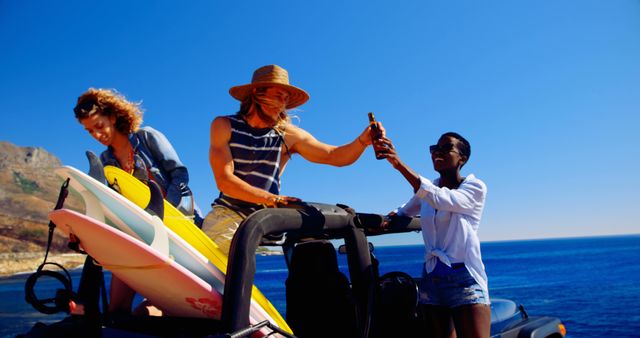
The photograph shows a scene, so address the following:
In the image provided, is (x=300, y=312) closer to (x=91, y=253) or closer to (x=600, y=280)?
(x=91, y=253)

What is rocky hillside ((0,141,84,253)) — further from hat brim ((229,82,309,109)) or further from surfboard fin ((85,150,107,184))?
surfboard fin ((85,150,107,184))

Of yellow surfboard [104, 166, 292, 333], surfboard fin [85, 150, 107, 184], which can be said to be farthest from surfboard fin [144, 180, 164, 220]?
surfboard fin [85, 150, 107, 184]

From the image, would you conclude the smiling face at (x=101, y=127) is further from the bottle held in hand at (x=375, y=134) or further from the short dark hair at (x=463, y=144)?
the short dark hair at (x=463, y=144)

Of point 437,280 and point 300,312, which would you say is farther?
point 437,280

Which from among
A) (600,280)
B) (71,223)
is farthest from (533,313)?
(71,223)

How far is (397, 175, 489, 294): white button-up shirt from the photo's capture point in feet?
10.7

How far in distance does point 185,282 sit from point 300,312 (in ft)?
3.64

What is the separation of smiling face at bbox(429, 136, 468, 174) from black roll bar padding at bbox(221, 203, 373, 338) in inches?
47.7

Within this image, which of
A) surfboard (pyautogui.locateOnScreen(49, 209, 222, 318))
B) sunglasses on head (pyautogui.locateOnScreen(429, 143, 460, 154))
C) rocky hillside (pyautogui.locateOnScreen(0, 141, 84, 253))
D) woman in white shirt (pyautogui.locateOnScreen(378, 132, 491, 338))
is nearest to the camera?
surfboard (pyautogui.locateOnScreen(49, 209, 222, 318))

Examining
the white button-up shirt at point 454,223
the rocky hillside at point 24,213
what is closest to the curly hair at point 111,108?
the white button-up shirt at point 454,223

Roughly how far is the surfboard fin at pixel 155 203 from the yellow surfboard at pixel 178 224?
2cm

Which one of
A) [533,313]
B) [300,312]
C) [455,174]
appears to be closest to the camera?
[300,312]

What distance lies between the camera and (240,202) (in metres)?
3.03

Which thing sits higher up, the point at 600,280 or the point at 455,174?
the point at 455,174
